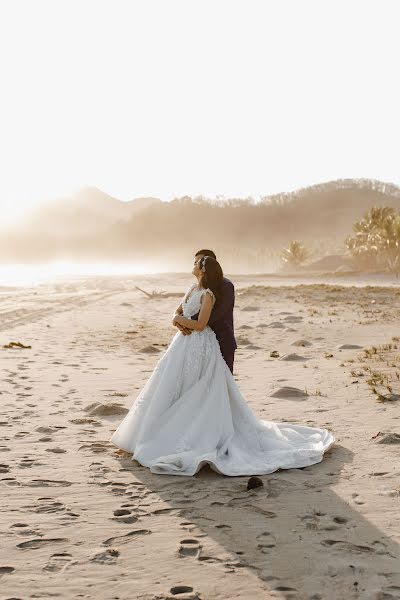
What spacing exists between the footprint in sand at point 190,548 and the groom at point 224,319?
2464 millimetres

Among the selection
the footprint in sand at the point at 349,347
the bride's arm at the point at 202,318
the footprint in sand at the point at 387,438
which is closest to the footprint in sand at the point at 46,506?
the bride's arm at the point at 202,318

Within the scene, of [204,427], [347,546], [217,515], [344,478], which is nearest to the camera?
[347,546]

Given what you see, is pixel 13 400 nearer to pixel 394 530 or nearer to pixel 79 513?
pixel 79 513

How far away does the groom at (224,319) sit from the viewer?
650 centimetres

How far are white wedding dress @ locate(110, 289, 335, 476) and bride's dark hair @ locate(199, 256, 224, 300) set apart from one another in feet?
0.46

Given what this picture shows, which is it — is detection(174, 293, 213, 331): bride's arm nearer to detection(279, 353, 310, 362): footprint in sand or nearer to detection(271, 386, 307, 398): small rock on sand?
detection(271, 386, 307, 398): small rock on sand

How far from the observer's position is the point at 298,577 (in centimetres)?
393

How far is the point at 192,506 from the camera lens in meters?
5.18

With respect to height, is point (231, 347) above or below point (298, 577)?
above

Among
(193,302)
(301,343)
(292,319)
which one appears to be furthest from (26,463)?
(292,319)

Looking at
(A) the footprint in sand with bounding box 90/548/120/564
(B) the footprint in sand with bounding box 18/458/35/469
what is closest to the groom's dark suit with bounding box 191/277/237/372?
(B) the footprint in sand with bounding box 18/458/35/469

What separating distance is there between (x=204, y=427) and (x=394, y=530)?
2.15 meters

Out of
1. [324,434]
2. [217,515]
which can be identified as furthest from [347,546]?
[324,434]

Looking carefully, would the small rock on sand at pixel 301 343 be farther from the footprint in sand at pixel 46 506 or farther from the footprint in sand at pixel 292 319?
the footprint in sand at pixel 46 506
